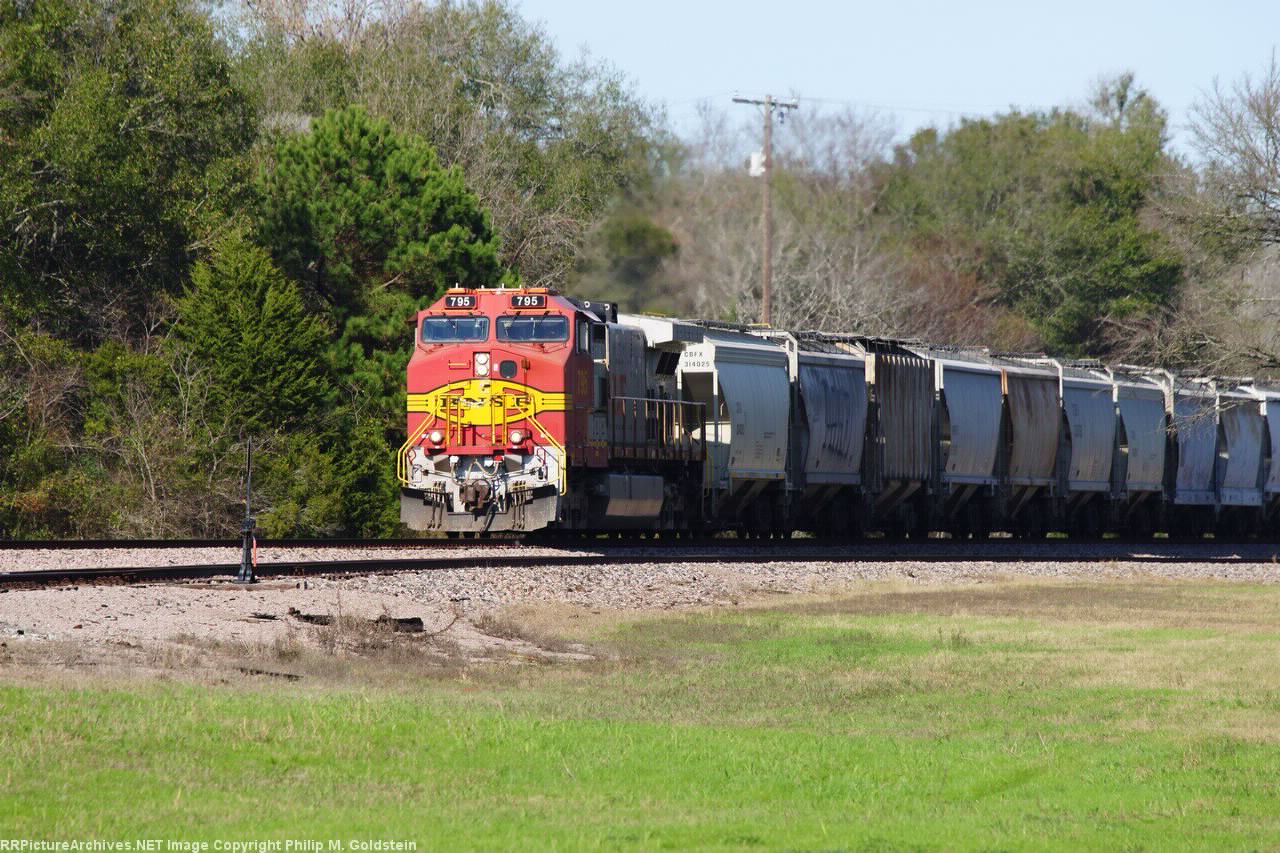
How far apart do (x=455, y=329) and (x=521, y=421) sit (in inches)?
98.1

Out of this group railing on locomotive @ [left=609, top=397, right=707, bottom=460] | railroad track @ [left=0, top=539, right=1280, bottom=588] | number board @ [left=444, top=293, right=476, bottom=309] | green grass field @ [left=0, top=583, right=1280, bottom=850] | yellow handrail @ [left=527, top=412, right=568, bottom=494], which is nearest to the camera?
green grass field @ [left=0, top=583, right=1280, bottom=850]

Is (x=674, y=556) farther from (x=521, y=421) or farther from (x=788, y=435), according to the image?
(x=788, y=435)

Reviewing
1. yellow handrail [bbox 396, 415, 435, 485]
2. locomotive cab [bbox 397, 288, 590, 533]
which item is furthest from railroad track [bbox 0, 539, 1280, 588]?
yellow handrail [bbox 396, 415, 435, 485]

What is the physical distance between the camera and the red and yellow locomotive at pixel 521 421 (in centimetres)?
2823

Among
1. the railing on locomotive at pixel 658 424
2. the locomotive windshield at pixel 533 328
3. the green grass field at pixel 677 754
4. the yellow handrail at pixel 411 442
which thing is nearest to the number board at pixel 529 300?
the locomotive windshield at pixel 533 328

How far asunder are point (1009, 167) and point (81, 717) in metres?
88.5

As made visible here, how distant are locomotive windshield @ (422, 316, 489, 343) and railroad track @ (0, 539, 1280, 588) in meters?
3.58

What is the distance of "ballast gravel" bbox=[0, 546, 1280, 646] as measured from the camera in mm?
15844

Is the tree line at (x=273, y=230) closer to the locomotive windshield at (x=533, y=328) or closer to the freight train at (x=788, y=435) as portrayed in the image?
the freight train at (x=788, y=435)

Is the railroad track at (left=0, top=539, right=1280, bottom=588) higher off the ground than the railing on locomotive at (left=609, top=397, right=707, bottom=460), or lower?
lower

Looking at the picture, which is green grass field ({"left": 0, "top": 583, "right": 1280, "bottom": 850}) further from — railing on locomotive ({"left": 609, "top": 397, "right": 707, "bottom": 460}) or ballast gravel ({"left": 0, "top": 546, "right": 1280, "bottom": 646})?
railing on locomotive ({"left": 609, "top": 397, "right": 707, "bottom": 460})

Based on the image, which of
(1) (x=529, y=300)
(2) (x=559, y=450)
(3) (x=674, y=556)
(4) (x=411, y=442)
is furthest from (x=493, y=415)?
(3) (x=674, y=556)

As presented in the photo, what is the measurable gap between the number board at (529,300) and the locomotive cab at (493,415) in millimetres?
17

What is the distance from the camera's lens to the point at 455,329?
2981 centimetres
